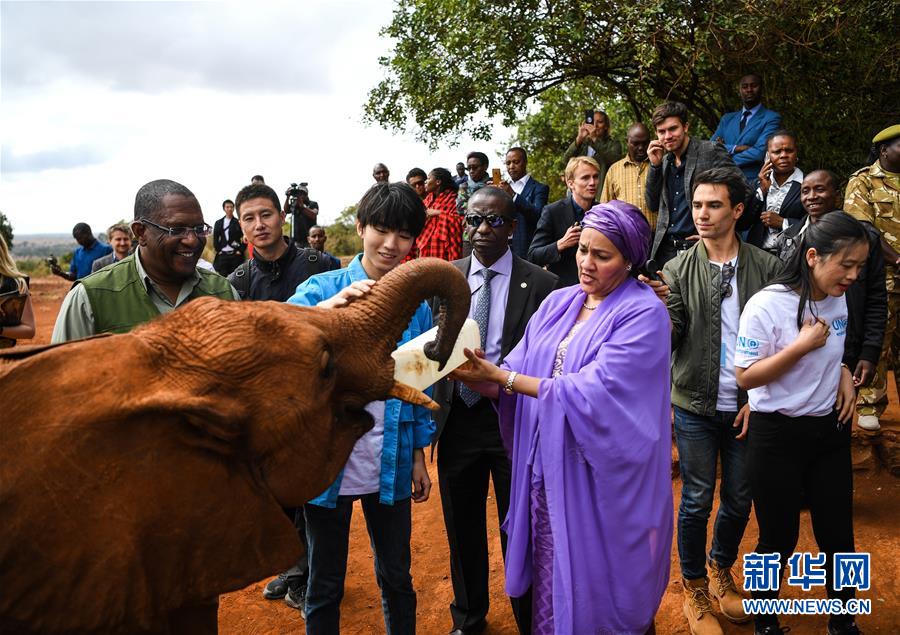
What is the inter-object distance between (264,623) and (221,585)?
3.45 metres

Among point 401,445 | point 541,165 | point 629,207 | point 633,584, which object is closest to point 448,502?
point 401,445

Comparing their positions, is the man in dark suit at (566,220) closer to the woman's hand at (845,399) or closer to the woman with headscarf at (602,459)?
the woman's hand at (845,399)

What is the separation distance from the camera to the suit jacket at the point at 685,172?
636 cm

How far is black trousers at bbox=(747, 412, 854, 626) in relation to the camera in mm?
3762

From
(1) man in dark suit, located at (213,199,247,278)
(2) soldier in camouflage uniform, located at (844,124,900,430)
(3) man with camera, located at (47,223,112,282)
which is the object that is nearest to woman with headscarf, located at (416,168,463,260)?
(2) soldier in camouflage uniform, located at (844,124,900,430)

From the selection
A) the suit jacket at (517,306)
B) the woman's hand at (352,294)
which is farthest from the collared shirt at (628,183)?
the woman's hand at (352,294)

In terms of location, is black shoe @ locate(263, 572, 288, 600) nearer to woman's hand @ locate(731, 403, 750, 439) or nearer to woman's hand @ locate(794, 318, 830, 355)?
woman's hand @ locate(731, 403, 750, 439)

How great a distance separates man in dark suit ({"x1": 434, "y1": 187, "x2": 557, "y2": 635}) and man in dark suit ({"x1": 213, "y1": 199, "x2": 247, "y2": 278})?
27.4ft

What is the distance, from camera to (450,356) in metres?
2.98

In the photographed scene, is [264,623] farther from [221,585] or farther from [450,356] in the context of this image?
[221,585]

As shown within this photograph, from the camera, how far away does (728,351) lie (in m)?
4.24

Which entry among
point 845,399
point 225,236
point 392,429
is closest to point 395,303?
point 392,429

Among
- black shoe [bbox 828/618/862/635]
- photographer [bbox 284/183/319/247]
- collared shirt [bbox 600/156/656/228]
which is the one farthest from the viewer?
photographer [bbox 284/183/319/247]

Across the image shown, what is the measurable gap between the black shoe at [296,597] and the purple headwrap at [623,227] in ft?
11.3
